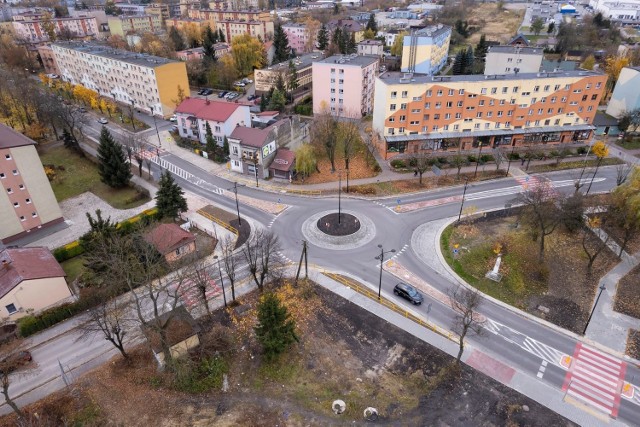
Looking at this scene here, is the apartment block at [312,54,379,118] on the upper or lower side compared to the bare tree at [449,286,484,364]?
upper

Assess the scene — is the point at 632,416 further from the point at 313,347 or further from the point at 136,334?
the point at 136,334

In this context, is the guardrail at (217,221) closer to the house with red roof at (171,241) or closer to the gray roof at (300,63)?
the house with red roof at (171,241)

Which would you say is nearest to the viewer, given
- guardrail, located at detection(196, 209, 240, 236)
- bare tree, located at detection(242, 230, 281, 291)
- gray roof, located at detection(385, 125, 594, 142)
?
bare tree, located at detection(242, 230, 281, 291)

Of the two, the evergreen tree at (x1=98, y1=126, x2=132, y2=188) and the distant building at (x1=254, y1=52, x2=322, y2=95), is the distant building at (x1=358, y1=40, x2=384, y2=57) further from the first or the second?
the evergreen tree at (x1=98, y1=126, x2=132, y2=188)

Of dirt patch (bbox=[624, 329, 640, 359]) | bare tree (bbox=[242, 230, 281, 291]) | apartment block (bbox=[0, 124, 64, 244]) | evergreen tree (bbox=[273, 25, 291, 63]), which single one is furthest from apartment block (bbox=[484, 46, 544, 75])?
apartment block (bbox=[0, 124, 64, 244])

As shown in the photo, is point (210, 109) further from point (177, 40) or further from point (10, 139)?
point (177, 40)

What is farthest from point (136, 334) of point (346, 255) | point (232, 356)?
point (346, 255)
